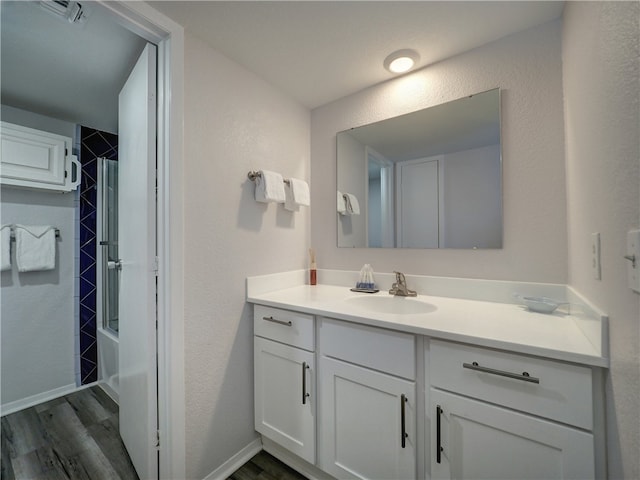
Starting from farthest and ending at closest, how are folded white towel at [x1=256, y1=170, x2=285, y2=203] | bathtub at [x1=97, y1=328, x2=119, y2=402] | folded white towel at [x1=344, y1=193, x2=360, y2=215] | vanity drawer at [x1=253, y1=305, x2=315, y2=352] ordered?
bathtub at [x1=97, y1=328, x2=119, y2=402] → folded white towel at [x1=344, y1=193, x2=360, y2=215] → folded white towel at [x1=256, y1=170, x2=285, y2=203] → vanity drawer at [x1=253, y1=305, x2=315, y2=352]

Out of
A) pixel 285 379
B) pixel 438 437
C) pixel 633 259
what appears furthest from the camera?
pixel 285 379

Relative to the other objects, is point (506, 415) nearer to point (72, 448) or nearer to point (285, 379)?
point (285, 379)

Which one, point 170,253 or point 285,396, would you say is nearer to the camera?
point 170,253

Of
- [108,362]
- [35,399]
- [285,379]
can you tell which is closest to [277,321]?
[285,379]

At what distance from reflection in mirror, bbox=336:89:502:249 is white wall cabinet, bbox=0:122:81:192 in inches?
84.1

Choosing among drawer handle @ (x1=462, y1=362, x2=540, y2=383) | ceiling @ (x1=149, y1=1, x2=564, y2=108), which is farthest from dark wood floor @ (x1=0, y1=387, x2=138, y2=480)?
ceiling @ (x1=149, y1=1, x2=564, y2=108)

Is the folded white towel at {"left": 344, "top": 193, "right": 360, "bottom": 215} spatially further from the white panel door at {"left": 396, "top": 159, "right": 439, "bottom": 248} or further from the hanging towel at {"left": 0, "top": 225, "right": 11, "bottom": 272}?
the hanging towel at {"left": 0, "top": 225, "right": 11, "bottom": 272}

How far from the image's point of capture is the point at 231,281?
4.68 ft

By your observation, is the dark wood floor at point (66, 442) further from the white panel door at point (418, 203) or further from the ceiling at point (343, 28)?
the ceiling at point (343, 28)

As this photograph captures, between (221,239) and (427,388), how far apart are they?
1128mm

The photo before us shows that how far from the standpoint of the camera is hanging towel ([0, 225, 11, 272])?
6.14ft

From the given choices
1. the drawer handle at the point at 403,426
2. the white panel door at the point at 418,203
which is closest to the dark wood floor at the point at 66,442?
the drawer handle at the point at 403,426

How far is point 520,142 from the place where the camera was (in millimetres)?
1304

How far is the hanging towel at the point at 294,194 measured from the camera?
5.62 feet
